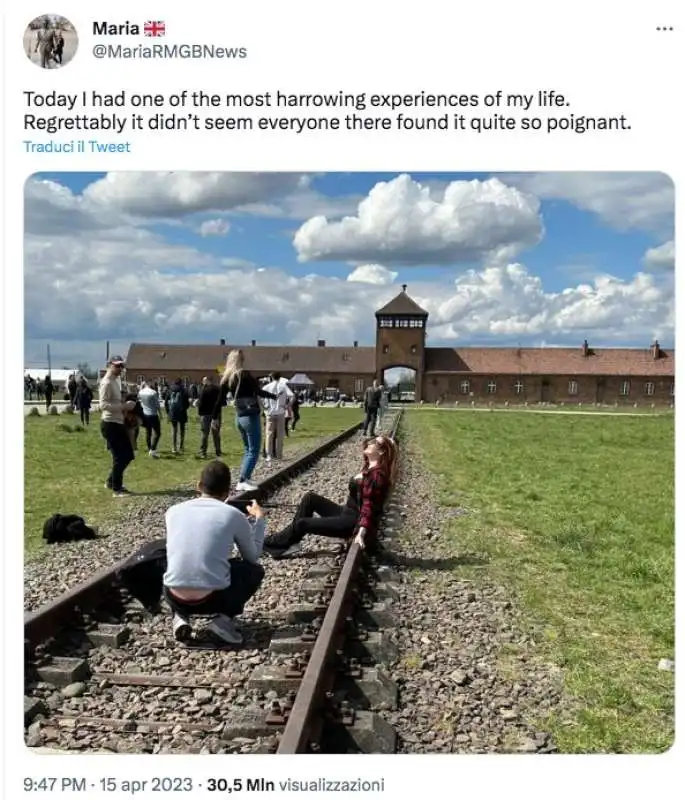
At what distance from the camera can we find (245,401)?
10352 mm

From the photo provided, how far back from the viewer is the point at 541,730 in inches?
154

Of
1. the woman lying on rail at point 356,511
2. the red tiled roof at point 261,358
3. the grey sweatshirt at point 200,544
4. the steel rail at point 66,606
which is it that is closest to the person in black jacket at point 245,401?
the woman lying on rail at point 356,511

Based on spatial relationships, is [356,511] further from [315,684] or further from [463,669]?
[315,684]

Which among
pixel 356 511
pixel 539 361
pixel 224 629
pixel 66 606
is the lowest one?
pixel 224 629

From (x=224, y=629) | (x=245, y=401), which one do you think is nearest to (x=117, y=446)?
(x=245, y=401)

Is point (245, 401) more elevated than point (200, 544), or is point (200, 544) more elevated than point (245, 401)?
point (245, 401)

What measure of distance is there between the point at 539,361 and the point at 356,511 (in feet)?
262

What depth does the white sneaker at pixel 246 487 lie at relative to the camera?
973 centimetres

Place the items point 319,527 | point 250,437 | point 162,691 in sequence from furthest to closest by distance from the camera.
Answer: point 250,437 < point 319,527 < point 162,691

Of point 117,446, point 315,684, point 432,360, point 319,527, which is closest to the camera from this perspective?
point 315,684

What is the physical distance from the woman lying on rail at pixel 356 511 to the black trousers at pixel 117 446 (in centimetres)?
358
